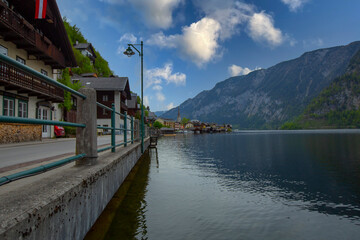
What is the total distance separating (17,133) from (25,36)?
8.52m

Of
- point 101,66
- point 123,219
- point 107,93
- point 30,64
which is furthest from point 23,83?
point 101,66

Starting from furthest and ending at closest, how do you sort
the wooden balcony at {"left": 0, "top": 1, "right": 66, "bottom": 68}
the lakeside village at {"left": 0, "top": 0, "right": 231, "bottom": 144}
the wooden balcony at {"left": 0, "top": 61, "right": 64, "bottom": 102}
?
the wooden balcony at {"left": 0, "top": 61, "right": 64, "bottom": 102} → the lakeside village at {"left": 0, "top": 0, "right": 231, "bottom": 144} → the wooden balcony at {"left": 0, "top": 1, "right": 66, "bottom": 68}

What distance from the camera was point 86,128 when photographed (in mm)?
5160

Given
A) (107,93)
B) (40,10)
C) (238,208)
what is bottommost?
(238,208)

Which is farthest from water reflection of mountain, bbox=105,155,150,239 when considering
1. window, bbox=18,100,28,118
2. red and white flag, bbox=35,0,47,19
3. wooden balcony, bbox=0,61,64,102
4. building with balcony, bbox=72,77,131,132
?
building with balcony, bbox=72,77,131,132

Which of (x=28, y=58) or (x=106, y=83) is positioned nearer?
(x=28, y=58)

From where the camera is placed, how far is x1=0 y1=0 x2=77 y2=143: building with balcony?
19047 millimetres

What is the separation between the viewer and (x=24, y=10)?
74.2 ft

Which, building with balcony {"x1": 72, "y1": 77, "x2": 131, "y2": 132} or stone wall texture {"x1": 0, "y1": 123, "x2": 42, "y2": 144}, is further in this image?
building with balcony {"x1": 72, "y1": 77, "x2": 131, "y2": 132}

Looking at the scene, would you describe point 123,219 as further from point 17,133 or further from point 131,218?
point 17,133

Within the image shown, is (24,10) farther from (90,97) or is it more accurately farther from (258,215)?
(258,215)

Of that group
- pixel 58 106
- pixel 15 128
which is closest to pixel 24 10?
pixel 15 128

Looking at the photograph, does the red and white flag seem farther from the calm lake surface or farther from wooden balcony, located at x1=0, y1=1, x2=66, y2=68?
the calm lake surface

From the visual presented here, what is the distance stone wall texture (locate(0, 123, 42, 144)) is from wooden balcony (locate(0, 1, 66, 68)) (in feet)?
24.6
